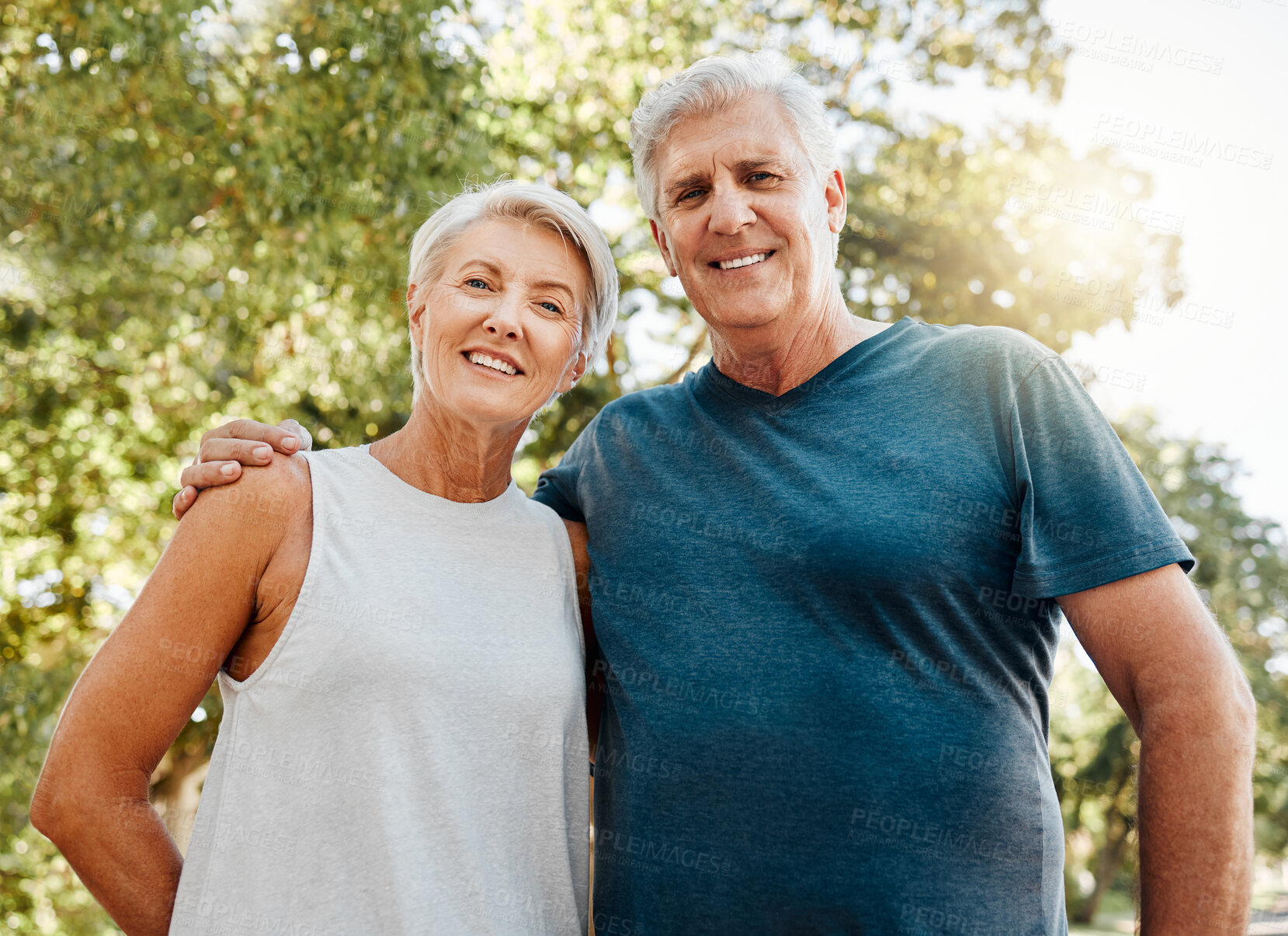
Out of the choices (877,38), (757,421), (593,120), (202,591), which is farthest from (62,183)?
(877,38)

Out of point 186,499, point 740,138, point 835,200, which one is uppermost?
point 740,138

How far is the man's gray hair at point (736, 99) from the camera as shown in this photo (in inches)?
84.0

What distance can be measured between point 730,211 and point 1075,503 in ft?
3.31

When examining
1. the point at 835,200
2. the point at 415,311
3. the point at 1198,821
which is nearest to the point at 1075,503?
the point at 1198,821

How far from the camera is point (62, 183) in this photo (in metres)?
4.85

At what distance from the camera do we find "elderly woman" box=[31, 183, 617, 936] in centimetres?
161

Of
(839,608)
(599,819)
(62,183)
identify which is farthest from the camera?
(62,183)

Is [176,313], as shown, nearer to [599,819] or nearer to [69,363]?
[69,363]

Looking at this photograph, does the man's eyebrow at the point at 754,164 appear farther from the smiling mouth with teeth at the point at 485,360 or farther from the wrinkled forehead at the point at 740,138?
the smiling mouth with teeth at the point at 485,360

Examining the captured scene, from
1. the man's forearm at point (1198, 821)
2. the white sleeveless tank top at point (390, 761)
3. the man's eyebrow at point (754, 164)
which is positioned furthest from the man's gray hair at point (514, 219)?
the man's forearm at point (1198, 821)

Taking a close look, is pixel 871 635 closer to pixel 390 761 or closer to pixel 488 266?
pixel 390 761

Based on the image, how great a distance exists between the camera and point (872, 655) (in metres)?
1.71

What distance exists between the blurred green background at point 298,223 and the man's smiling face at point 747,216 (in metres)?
2.79

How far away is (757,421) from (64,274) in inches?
213
